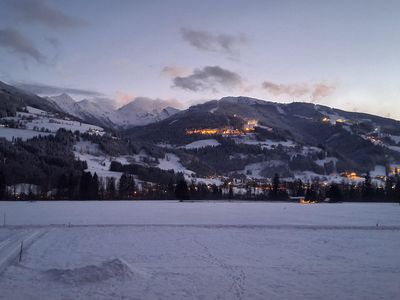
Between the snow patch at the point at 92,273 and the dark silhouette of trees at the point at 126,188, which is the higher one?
the dark silhouette of trees at the point at 126,188

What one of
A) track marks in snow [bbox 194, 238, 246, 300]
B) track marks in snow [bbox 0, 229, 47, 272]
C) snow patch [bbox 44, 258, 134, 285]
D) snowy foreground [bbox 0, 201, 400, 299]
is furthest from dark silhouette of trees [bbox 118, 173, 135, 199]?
snow patch [bbox 44, 258, 134, 285]

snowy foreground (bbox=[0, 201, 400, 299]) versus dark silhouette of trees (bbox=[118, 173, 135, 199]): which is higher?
dark silhouette of trees (bbox=[118, 173, 135, 199])

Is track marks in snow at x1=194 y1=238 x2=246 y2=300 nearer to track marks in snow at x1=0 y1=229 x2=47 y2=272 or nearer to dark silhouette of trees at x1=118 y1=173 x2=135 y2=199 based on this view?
track marks in snow at x1=0 y1=229 x2=47 y2=272

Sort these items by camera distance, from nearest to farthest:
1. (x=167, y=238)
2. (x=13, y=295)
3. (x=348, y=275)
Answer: (x=13, y=295) < (x=348, y=275) < (x=167, y=238)

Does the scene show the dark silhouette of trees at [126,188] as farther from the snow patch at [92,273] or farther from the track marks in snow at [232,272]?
the snow patch at [92,273]

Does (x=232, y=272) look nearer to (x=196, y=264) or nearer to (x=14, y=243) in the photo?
(x=196, y=264)

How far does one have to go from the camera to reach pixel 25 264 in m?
25.0

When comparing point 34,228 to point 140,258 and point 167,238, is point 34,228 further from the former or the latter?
point 140,258

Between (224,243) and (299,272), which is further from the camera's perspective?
(224,243)

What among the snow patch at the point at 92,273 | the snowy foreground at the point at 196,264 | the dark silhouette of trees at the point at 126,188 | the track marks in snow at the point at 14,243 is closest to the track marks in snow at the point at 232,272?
the snowy foreground at the point at 196,264

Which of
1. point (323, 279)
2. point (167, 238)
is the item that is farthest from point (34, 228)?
point (323, 279)

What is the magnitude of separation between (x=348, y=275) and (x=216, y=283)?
779 cm

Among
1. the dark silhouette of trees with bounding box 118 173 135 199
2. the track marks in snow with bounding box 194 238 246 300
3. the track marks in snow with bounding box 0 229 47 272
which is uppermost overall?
the dark silhouette of trees with bounding box 118 173 135 199

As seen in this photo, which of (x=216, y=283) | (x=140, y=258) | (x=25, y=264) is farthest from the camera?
(x=140, y=258)
